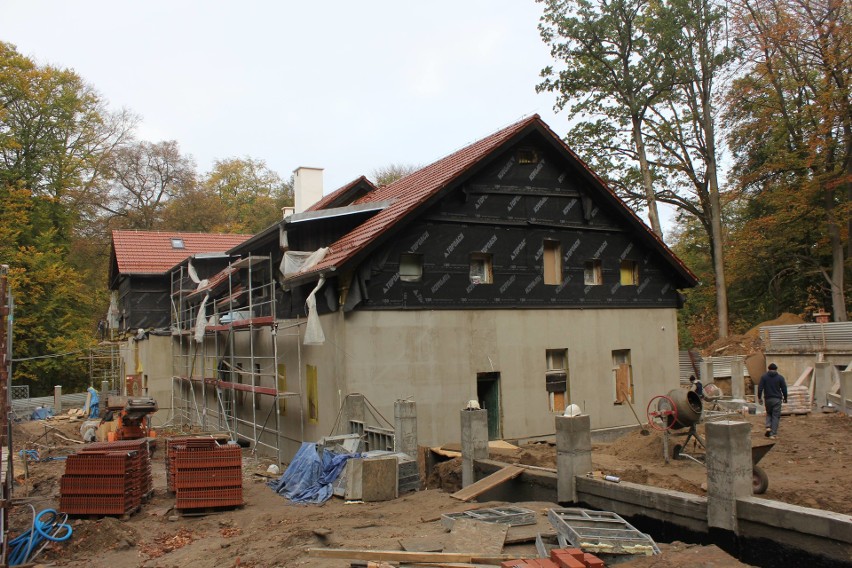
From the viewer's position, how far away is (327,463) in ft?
46.1

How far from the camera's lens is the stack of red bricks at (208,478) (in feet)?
43.1

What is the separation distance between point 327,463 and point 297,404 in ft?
17.1

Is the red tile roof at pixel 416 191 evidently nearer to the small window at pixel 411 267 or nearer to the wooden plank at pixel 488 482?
the small window at pixel 411 267

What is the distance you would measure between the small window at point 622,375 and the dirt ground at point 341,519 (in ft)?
11.6

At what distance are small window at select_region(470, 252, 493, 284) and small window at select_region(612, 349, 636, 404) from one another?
4779 mm

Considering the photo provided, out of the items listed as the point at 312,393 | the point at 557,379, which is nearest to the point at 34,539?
the point at 312,393

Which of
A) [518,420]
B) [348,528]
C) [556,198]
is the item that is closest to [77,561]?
[348,528]

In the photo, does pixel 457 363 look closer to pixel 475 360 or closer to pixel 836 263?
pixel 475 360

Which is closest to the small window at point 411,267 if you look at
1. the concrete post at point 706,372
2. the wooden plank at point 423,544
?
the wooden plank at point 423,544

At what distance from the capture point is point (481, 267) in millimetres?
18266

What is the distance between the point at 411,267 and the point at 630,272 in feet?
24.8

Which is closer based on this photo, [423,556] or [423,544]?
[423,556]

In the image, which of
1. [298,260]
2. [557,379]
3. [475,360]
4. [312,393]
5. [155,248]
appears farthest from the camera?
[155,248]

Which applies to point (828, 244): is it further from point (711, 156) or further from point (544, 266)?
point (544, 266)
